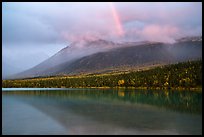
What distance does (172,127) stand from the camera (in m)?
33.1

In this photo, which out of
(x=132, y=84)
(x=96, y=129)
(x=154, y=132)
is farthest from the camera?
(x=132, y=84)

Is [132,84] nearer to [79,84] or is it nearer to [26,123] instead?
[79,84]

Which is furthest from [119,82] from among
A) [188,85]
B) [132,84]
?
[188,85]

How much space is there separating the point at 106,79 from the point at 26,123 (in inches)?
5954

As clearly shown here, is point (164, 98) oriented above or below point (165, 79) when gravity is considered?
below

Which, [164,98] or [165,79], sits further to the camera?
[165,79]

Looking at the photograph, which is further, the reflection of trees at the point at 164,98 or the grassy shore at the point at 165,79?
the grassy shore at the point at 165,79

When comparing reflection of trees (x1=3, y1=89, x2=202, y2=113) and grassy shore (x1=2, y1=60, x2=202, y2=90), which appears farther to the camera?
grassy shore (x1=2, y1=60, x2=202, y2=90)

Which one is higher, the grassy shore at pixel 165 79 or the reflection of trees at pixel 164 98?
→ the grassy shore at pixel 165 79

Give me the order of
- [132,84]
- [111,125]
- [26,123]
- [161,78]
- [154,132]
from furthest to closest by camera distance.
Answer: [132,84] → [161,78] → [26,123] → [111,125] → [154,132]

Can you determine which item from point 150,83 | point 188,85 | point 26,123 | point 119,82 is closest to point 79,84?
point 119,82

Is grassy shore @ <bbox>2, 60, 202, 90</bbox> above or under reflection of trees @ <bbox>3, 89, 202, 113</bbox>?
above

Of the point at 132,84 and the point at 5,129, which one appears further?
the point at 132,84

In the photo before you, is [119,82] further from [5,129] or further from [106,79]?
[5,129]
